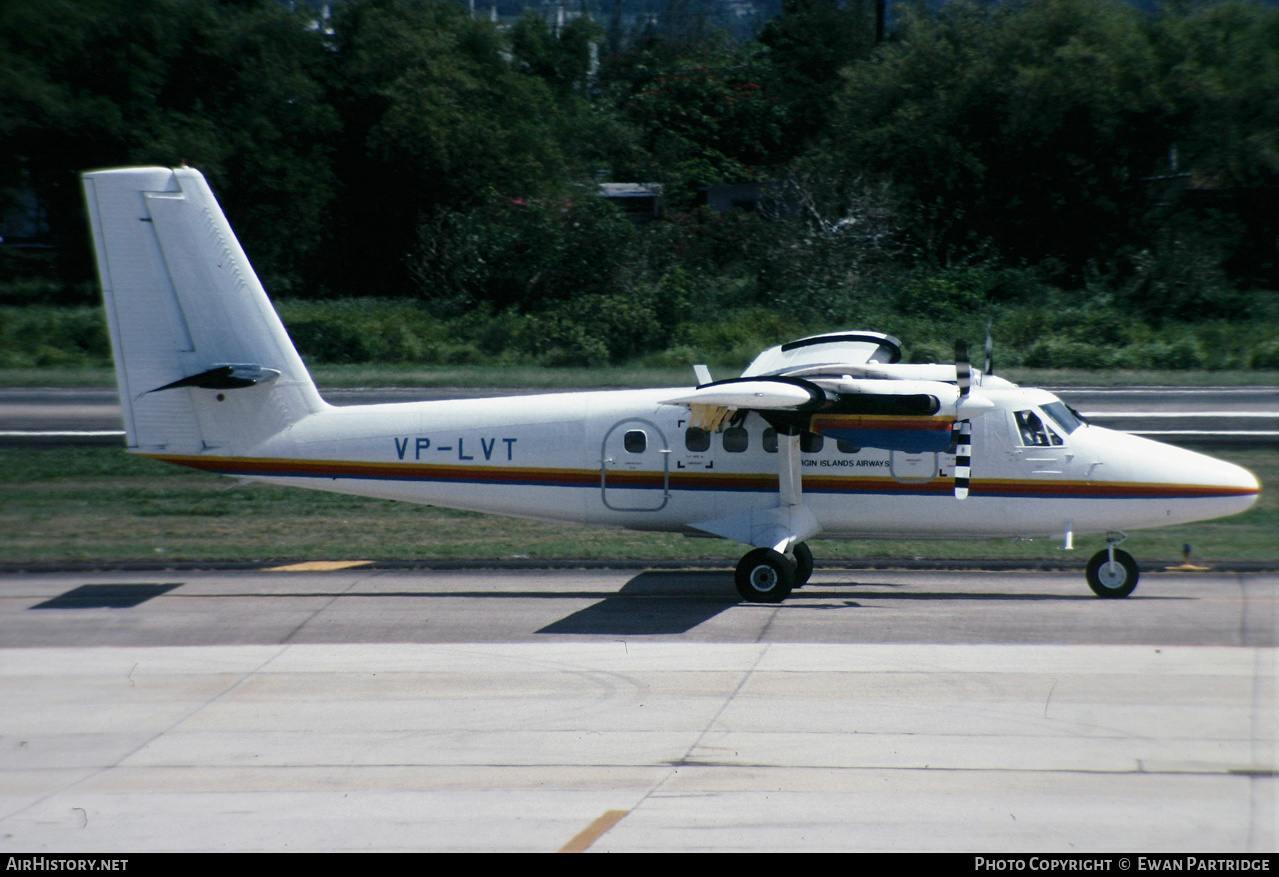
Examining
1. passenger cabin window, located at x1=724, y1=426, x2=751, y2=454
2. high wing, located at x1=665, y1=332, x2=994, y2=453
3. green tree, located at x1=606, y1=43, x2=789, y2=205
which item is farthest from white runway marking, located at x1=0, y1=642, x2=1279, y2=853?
green tree, located at x1=606, y1=43, x2=789, y2=205

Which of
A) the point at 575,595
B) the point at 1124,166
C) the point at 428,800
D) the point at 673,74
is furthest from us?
the point at 673,74

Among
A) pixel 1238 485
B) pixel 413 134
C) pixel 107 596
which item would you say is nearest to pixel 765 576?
pixel 1238 485

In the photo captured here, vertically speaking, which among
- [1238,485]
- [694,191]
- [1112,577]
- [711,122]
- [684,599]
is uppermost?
[711,122]

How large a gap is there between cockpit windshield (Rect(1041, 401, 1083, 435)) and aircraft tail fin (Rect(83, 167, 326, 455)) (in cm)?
983

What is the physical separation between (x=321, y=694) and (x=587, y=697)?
2502 millimetres

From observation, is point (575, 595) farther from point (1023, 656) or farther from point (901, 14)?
point (901, 14)

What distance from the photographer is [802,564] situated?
16953 millimetres

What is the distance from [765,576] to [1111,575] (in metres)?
4.37

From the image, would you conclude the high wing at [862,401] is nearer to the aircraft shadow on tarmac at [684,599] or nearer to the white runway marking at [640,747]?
the aircraft shadow on tarmac at [684,599]

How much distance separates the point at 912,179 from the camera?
46.5 metres

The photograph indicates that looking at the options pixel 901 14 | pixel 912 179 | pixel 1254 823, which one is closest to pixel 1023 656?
pixel 1254 823

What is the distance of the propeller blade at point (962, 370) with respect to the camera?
14.7m

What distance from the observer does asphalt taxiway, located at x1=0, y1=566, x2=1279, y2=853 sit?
8.55m

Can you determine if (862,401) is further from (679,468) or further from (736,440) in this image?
(679,468)
